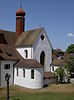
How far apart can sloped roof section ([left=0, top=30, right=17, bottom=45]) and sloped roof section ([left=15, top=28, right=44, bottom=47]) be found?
1381mm

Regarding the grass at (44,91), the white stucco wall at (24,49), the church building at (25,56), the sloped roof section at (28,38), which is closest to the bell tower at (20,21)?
the church building at (25,56)

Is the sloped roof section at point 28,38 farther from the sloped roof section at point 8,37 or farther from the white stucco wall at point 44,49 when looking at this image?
the sloped roof section at point 8,37

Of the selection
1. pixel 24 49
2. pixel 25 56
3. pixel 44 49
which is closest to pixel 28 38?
pixel 24 49

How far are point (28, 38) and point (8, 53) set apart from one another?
277 inches

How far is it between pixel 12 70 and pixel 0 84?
4488mm

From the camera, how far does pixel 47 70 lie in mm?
48156

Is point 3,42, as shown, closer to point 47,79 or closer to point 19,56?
point 19,56

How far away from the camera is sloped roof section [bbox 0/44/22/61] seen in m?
40.4

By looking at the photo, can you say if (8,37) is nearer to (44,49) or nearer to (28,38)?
(28,38)

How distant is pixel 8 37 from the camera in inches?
1876

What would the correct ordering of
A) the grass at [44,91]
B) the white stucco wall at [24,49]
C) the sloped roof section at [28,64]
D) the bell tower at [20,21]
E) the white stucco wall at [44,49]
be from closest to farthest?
the grass at [44,91]
the sloped roof section at [28,64]
the white stucco wall at [24,49]
the white stucco wall at [44,49]
the bell tower at [20,21]

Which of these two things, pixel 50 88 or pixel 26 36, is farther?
pixel 26 36

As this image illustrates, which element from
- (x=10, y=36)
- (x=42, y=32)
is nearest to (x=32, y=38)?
(x=42, y=32)

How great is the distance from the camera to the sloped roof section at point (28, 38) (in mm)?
44344
